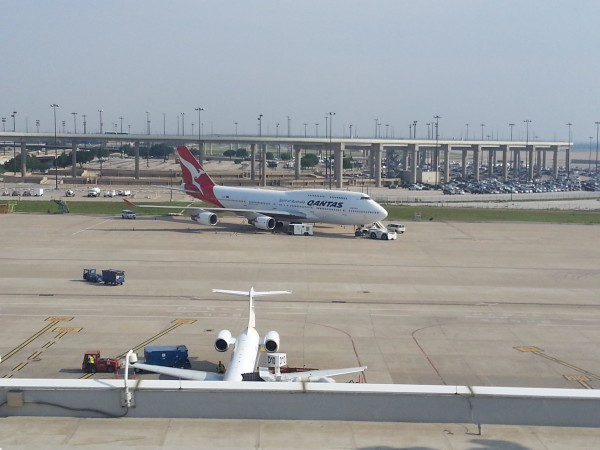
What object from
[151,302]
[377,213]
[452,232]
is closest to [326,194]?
[377,213]

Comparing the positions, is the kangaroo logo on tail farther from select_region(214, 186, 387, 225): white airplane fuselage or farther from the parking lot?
the parking lot

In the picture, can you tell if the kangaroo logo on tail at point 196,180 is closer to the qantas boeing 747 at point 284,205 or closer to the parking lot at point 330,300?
the qantas boeing 747 at point 284,205

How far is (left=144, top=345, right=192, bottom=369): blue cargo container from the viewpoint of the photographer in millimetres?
30984

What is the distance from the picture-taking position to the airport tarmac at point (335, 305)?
3089 centimetres

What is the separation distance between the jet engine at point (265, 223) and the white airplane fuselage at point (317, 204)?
143 cm

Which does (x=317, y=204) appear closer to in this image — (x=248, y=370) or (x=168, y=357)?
(x=168, y=357)

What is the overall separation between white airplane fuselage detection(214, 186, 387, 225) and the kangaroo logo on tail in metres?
2.59

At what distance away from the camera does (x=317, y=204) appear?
73625 mm

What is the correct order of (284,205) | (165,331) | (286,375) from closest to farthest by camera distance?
(286,375)
(165,331)
(284,205)

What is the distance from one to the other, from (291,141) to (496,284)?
11582cm

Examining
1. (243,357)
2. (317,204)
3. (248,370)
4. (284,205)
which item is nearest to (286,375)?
(248,370)

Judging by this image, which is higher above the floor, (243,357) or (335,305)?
(243,357)

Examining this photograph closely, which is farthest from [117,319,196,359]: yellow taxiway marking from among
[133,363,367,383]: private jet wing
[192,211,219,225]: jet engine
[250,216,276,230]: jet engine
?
[192,211,219,225]: jet engine

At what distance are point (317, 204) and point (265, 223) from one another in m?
5.45
